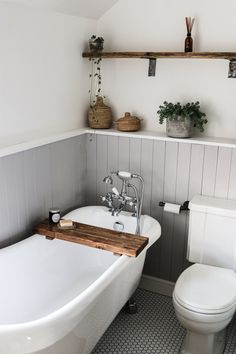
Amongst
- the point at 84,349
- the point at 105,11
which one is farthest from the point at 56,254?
the point at 105,11

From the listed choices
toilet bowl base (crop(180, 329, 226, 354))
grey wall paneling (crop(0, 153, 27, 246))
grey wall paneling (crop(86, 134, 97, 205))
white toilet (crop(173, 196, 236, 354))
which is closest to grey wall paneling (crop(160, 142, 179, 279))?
white toilet (crop(173, 196, 236, 354))

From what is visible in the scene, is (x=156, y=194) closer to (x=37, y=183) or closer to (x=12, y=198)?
(x=37, y=183)

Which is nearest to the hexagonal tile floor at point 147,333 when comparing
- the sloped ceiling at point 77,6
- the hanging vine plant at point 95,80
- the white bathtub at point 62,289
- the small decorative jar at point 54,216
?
the white bathtub at point 62,289

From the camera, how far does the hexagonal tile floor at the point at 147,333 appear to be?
2461 mm

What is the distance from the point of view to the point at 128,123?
2.89 meters

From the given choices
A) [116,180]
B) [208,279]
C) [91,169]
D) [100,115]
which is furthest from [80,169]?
[208,279]

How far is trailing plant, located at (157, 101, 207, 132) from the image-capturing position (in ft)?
8.73

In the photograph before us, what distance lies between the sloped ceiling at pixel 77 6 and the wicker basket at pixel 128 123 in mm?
755

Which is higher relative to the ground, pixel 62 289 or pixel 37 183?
pixel 37 183

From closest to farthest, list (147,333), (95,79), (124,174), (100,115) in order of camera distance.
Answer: (147,333) → (124,174) → (100,115) → (95,79)

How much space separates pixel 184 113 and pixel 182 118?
4cm

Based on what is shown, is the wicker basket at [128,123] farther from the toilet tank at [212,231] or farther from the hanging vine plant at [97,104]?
the toilet tank at [212,231]

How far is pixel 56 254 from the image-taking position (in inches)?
99.1

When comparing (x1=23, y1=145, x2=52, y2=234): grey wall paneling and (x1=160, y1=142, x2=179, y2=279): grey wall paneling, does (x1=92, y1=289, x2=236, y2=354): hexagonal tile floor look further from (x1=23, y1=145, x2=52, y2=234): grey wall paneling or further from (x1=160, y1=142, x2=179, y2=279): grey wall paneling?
(x1=23, y1=145, x2=52, y2=234): grey wall paneling
